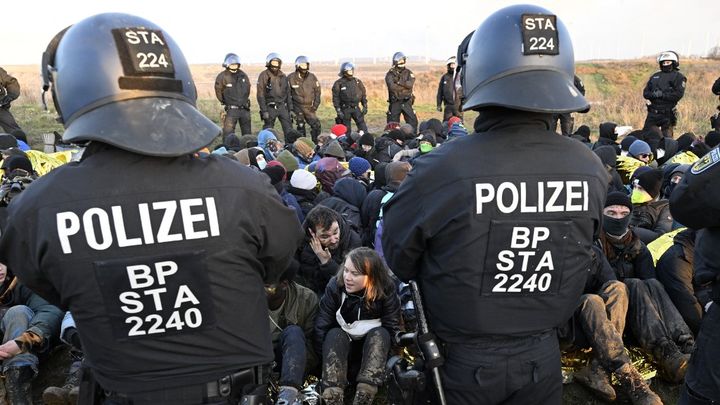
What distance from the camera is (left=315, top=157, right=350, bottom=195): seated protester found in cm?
654

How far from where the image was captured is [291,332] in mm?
3566

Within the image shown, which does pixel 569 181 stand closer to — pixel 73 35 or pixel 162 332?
pixel 162 332

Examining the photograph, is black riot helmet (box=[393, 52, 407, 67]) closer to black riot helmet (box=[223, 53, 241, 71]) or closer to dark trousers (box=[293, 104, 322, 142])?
dark trousers (box=[293, 104, 322, 142])

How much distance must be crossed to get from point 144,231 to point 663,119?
1186 cm

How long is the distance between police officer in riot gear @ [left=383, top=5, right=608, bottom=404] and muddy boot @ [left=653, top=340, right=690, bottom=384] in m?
1.75

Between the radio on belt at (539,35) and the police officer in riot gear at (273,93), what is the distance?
36.4 ft

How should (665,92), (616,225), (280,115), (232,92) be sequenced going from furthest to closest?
(280,115) < (232,92) < (665,92) < (616,225)

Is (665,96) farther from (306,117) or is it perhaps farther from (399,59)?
(306,117)

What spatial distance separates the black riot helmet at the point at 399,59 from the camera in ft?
45.9

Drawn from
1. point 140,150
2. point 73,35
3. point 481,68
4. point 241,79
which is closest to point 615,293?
point 481,68

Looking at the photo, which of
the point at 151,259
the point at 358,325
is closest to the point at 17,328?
the point at 358,325

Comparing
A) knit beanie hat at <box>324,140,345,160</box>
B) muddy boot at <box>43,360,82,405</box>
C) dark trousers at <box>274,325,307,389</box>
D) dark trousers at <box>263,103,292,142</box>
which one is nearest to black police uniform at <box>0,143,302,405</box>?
dark trousers at <box>274,325,307,389</box>

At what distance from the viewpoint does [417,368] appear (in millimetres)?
2352

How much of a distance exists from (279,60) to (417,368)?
1164 centimetres
